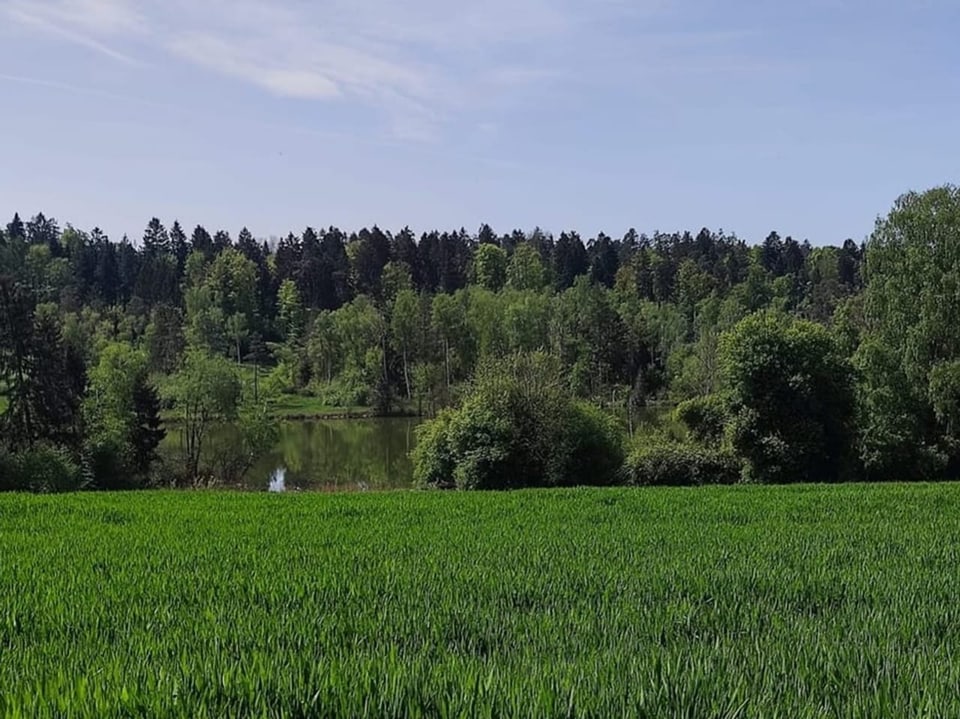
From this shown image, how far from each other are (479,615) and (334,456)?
52.2 m

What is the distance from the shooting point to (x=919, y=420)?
38.2 metres

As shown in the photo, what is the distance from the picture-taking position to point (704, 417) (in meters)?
40.7

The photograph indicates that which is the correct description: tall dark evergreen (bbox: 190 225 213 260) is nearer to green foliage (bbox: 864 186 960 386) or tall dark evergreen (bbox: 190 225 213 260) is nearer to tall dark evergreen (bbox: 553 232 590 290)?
tall dark evergreen (bbox: 553 232 590 290)

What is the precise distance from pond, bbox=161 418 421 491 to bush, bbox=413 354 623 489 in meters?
5.10

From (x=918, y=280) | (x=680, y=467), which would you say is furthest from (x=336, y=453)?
(x=918, y=280)

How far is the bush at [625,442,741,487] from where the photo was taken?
3653 cm

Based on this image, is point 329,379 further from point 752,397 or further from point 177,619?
point 177,619

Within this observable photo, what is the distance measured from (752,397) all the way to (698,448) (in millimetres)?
3411

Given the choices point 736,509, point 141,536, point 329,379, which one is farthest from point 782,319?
point 329,379

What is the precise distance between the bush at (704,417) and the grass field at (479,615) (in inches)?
842

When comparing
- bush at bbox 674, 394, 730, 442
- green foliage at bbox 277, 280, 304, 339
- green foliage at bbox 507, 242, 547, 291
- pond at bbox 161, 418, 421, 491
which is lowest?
pond at bbox 161, 418, 421, 491

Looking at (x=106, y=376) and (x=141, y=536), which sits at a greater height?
(x=106, y=376)

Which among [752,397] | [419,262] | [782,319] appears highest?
[419,262]

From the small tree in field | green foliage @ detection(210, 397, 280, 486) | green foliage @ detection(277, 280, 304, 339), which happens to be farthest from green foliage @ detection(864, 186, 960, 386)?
green foliage @ detection(277, 280, 304, 339)
